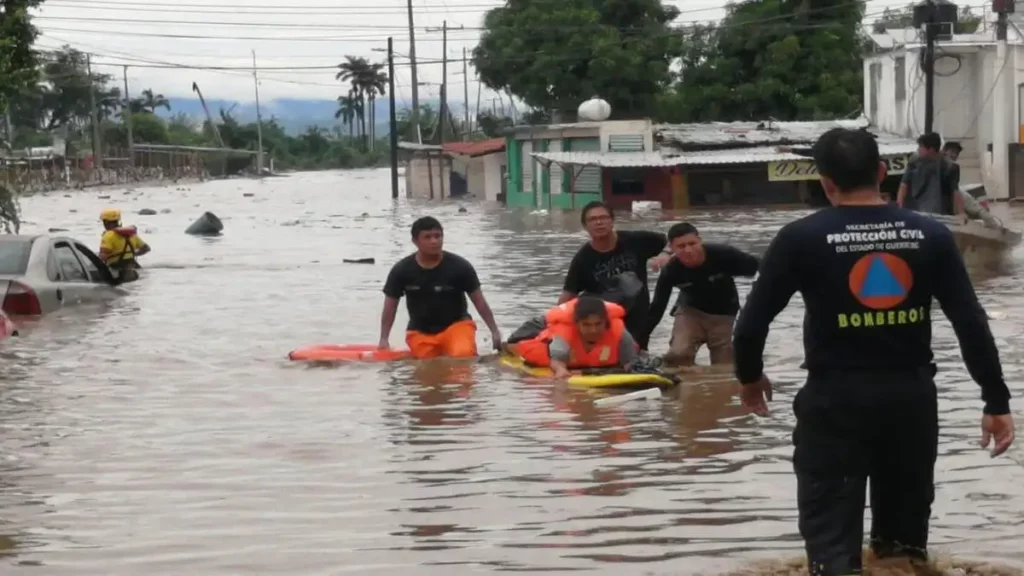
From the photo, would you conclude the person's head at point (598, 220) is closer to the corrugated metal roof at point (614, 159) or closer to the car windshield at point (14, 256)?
the car windshield at point (14, 256)

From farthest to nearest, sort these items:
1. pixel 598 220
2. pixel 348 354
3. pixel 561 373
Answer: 1. pixel 348 354
2. pixel 598 220
3. pixel 561 373

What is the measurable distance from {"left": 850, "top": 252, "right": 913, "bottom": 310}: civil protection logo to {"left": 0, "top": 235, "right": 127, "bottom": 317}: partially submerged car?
11.1m

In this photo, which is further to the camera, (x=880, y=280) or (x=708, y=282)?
(x=708, y=282)

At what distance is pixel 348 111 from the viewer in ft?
609

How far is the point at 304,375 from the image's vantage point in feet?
39.9

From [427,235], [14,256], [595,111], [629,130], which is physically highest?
[595,111]

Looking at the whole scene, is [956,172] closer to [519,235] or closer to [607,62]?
[519,235]

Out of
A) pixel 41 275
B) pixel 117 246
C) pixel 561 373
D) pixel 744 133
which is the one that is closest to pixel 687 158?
pixel 744 133

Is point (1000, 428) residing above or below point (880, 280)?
below

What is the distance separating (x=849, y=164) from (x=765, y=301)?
1.49ft

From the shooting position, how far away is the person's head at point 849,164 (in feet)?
15.2

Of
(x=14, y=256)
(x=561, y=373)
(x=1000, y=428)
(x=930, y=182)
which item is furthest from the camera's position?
(x=930, y=182)

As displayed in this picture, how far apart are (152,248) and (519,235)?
7918 millimetres

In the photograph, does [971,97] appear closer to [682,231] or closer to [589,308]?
[682,231]
